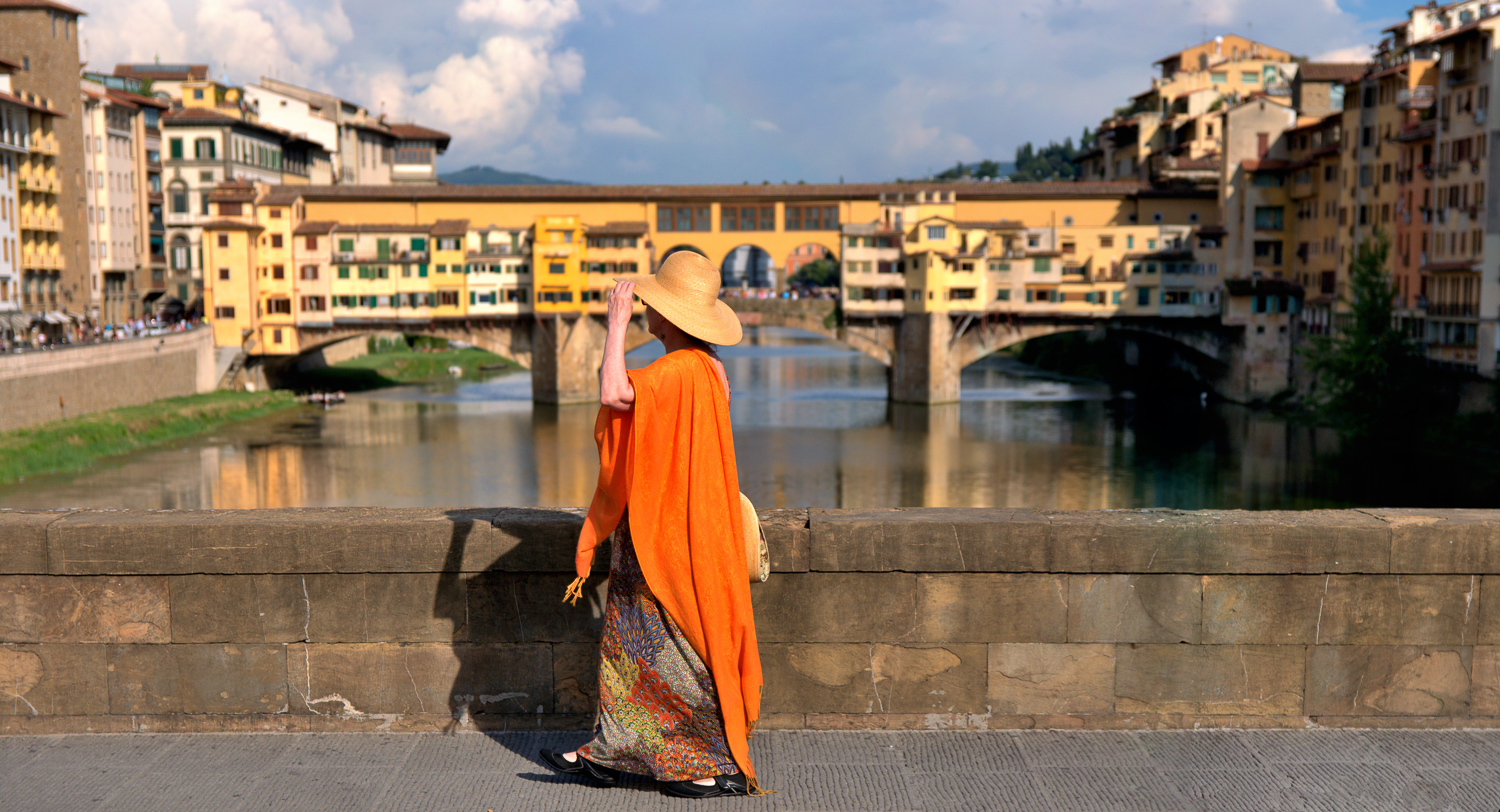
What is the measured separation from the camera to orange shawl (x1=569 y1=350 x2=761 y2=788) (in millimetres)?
4012

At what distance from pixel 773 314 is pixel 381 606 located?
46.0 meters

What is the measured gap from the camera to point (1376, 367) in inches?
1380

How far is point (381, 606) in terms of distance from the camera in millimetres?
4637

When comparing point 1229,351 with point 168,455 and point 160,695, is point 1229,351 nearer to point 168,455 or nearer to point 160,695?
point 168,455

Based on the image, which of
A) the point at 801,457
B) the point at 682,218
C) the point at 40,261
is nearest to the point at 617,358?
the point at 801,457

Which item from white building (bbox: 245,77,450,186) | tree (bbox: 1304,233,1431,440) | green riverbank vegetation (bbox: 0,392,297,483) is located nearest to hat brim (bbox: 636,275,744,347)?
green riverbank vegetation (bbox: 0,392,297,483)

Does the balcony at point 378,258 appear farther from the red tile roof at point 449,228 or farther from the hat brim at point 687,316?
the hat brim at point 687,316

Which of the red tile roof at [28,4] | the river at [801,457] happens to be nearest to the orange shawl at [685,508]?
the river at [801,457]

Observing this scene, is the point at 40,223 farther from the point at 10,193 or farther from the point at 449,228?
the point at 449,228

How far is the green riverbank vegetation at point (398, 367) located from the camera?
52.6m

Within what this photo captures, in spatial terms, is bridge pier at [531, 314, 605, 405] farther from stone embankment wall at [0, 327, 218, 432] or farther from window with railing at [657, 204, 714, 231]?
stone embankment wall at [0, 327, 218, 432]

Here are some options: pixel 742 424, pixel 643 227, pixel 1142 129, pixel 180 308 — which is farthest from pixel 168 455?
pixel 1142 129

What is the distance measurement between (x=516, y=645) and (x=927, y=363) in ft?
143

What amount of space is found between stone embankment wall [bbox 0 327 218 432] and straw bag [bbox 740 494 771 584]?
31.4 m
